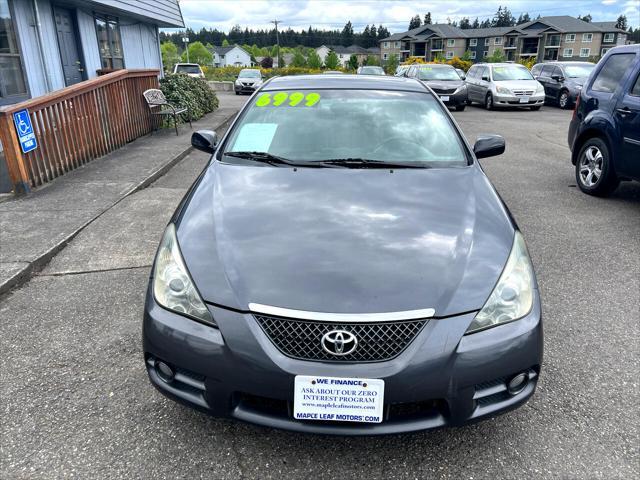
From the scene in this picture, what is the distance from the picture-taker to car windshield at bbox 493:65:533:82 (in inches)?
682

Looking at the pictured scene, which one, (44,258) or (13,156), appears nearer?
(44,258)

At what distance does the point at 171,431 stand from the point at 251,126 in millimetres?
2053

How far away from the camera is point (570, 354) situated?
9.45ft

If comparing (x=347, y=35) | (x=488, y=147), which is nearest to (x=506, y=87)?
(x=488, y=147)

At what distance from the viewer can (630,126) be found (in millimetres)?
5426

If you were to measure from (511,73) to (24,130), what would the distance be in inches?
648

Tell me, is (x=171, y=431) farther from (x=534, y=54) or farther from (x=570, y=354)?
(x=534, y=54)

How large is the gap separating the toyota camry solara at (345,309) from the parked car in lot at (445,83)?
14515mm

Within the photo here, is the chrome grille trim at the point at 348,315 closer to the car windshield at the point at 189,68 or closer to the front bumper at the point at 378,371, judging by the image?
the front bumper at the point at 378,371

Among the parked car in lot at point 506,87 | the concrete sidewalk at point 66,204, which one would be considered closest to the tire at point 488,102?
the parked car in lot at point 506,87

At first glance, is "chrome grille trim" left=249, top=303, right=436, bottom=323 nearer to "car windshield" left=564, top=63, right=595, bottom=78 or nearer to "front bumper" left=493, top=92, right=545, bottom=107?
"front bumper" left=493, top=92, right=545, bottom=107

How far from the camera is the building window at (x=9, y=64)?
27.5 feet

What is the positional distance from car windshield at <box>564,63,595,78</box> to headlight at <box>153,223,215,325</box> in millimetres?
18793

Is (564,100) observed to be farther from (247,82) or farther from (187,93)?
(247,82)
